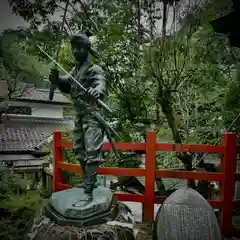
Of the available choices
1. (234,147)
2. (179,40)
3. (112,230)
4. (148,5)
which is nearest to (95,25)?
(148,5)

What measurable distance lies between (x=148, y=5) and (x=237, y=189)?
2.97 m

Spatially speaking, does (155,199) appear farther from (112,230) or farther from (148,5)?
(148,5)

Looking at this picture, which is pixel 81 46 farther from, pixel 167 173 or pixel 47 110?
pixel 47 110

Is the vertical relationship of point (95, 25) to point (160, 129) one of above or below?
Answer: above

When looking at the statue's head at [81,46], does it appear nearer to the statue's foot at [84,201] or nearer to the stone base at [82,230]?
the statue's foot at [84,201]

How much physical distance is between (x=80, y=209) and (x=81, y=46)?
1.33m

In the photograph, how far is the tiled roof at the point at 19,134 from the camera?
11.8 ft

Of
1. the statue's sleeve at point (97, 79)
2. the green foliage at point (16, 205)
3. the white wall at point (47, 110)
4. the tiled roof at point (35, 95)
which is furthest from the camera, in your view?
the white wall at point (47, 110)

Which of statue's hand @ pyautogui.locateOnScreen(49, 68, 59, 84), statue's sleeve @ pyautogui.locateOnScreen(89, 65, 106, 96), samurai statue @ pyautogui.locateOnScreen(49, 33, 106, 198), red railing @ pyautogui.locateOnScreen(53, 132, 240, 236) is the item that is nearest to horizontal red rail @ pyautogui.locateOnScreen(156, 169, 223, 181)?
red railing @ pyautogui.locateOnScreen(53, 132, 240, 236)

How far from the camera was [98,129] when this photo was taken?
236cm

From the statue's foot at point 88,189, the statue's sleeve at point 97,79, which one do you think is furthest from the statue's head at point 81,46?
the statue's foot at point 88,189

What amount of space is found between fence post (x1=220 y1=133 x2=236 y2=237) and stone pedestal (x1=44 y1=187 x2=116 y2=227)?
1.21 m

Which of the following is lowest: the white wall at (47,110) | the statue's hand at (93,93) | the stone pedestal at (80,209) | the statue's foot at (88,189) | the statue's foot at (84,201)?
the stone pedestal at (80,209)

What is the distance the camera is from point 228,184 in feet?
9.31
